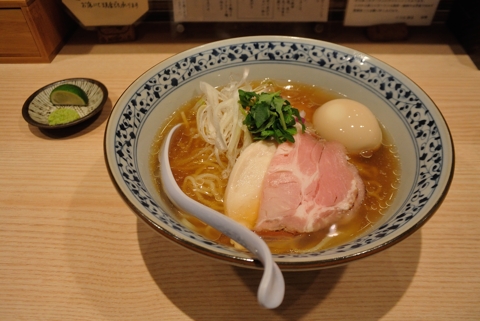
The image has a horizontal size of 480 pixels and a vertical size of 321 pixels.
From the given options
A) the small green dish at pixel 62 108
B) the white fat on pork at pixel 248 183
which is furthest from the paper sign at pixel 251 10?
the white fat on pork at pixel 248 183

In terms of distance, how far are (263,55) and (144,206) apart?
0.86 meters

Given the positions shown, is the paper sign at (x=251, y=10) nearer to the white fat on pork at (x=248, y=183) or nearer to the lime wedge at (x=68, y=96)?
the lime wedge at (x=68, y=96)

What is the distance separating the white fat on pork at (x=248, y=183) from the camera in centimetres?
102

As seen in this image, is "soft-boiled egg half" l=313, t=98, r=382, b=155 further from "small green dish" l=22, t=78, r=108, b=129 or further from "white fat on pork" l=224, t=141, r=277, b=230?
"small green dish" l=22, t=78, r=108, b=129

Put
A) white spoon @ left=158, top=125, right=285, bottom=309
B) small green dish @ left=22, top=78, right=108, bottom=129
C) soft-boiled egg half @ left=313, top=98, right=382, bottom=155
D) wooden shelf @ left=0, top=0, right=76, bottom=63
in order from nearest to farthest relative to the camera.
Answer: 1. white spoon @ left=158, top=125, right=285, bottom=309
2. soft-boiled egg half @ left=313, top=98, right=382, bottom=155
3. small green dish @ left=22, top=78, right=108, bottom=129
4. wooden shelf @ left=0, top=0, right=76, bottom=63

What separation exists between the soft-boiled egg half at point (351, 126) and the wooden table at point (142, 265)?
329 mm

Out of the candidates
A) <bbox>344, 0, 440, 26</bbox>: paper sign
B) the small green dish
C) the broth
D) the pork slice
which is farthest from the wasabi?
<bbox>344, 0, 440, 26</bbox>: paper sign

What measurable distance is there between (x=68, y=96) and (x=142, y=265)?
0.87 m

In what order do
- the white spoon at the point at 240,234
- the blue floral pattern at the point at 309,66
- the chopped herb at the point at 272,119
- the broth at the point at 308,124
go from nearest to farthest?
the white spoon at the point at 240,234
the blue floral pattern at the point at 309,66
the broth at the point at 308,124
the chopped herb at the point at 272,119

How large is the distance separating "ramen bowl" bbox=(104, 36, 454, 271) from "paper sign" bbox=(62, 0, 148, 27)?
71 cm

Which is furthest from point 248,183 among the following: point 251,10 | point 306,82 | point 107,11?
point 107,11

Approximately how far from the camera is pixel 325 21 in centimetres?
185

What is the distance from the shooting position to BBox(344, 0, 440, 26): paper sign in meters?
1.83

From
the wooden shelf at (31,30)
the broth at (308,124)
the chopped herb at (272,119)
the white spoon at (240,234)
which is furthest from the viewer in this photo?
the wooden shelf at (31,30)
